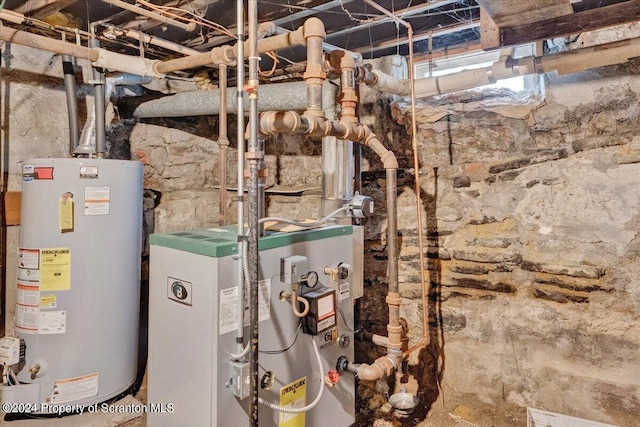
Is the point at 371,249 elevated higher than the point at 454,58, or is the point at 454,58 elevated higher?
the point at 454,58

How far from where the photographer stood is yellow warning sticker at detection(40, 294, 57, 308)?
1.89m

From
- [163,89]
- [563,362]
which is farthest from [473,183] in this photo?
[163,89]

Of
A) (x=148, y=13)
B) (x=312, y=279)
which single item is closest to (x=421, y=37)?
(x=148, y=13)

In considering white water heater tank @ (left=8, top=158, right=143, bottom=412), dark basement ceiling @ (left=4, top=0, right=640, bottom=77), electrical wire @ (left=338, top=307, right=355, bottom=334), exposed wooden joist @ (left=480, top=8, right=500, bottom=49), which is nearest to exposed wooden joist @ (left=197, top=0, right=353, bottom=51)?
dark basement ceiling @ (left=4, top=0, right=640, bottom=77)

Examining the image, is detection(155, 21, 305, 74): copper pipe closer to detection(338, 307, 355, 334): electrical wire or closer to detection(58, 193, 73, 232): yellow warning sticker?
detection(58, 193, 73, 232): yellow warning sticker

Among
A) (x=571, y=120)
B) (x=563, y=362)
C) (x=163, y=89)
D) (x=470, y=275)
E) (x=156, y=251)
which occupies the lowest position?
(x=563, y=362)

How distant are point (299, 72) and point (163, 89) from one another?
948 mm

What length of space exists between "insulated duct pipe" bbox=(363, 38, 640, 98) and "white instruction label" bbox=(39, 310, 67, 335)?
5.96 feet

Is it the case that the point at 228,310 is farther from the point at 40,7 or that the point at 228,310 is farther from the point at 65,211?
the point at 40,7

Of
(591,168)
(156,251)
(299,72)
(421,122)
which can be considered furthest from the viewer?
(299,72)

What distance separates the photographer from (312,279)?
1510mm

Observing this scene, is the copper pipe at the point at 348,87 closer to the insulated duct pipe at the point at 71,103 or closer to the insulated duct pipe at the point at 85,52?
the insulated duct pipe at the point at 85,52

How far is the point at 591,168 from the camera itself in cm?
187

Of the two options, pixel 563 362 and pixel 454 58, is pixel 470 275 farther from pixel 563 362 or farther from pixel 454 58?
pixel 454 58
